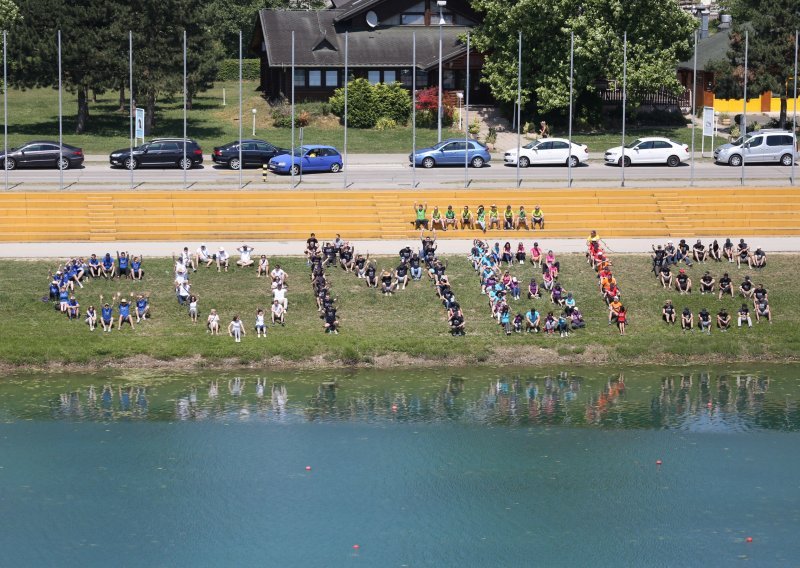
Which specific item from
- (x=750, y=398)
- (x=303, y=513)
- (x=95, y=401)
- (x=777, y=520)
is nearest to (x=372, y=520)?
(x=303, y=513)

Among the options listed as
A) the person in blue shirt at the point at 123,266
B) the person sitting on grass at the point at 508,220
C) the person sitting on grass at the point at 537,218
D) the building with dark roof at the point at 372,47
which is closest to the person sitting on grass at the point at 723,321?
the person sitting on grass at the point at 537,218

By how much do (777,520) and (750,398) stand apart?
9.42 m

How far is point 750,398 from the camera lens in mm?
39688

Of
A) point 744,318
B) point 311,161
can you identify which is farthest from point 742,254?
point 311,161

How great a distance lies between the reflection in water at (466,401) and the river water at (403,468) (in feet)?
0.28

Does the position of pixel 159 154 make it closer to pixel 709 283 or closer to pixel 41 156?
pixel 41 156

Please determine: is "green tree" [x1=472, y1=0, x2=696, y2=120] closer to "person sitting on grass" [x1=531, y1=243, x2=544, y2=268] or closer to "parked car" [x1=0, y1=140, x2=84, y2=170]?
"person sitting on grass" [x1=531, y1=243, x2=544, y2=268]

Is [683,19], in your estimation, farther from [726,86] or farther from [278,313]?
[278,313]

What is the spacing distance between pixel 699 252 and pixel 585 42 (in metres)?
23.7

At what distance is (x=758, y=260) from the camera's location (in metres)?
48.5

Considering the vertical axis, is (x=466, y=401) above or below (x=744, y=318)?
below

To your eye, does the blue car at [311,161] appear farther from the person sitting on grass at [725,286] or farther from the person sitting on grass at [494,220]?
the person sitting on grass at [725,286]

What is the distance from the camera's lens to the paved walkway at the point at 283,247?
4903 cm

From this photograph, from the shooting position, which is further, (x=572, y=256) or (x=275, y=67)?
(x=275, y=67)
